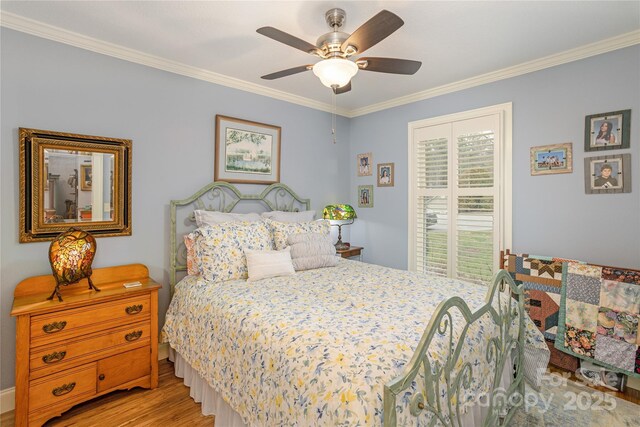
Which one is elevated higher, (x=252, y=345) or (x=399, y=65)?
(x=399, y=65)

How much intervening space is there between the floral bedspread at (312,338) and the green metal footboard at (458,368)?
6 centimetres

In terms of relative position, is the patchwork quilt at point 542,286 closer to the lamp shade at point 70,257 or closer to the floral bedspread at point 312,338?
the floral bedspread at point 312,338

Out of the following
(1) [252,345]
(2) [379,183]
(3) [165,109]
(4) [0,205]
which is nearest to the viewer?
(1) [252,345]

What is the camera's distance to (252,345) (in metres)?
1.58

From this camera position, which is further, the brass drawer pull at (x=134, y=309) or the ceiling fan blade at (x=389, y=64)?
the brass drawer pull at (x=134, y=309)

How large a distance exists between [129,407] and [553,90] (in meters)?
4.20

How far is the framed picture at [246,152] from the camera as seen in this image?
10.5ft

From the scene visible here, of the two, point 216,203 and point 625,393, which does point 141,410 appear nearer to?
point 216,203

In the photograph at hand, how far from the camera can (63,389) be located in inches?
78.5

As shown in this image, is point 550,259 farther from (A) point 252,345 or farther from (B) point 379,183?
(A) point 252,345

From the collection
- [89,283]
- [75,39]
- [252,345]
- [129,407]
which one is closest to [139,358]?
[129,407]

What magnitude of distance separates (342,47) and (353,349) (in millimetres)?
1682

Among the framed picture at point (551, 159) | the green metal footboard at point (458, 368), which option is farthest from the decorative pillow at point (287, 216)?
the framed picture at point (551, 159)

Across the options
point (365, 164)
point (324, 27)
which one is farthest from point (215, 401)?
point (365, 164)
